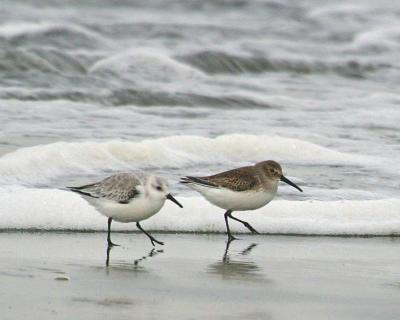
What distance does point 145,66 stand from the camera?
16.1 meters

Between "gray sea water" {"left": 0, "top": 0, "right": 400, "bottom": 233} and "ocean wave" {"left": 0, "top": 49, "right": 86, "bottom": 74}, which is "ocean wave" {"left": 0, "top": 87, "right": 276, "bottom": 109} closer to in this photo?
"gray sea water" {"left": 0, "top": 0, "right": 400, "bottom": 233}

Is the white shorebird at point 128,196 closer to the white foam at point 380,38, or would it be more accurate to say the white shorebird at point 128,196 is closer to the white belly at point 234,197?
the white belly at point 234,197

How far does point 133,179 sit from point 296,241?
1301 mm

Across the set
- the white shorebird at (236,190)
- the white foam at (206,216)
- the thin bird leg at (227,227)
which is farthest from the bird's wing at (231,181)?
the white foam at (206,216)

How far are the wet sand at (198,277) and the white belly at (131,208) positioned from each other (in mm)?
218

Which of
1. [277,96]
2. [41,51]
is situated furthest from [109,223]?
[41,51]

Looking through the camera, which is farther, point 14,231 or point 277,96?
point 277,96

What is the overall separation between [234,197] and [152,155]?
2170 mm

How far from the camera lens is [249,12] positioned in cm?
2250

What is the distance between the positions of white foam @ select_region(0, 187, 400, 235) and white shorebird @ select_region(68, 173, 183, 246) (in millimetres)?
555

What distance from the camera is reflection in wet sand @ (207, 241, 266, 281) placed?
257 inches

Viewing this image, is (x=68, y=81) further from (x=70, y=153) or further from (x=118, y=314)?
(x=118, y=314)

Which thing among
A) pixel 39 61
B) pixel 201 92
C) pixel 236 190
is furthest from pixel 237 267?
pixel 39 61

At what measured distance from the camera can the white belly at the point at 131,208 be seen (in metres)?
7.12
